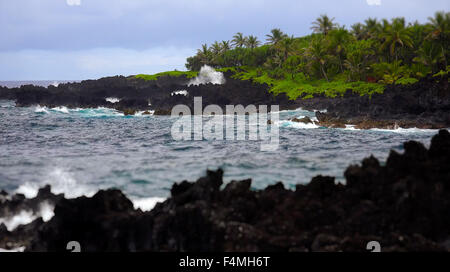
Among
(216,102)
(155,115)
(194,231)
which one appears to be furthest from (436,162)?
(216,102)

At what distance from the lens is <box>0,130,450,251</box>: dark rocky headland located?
9969 millimetres

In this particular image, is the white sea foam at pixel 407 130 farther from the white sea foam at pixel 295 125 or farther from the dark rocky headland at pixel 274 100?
the white sea foam at pixel 295 125

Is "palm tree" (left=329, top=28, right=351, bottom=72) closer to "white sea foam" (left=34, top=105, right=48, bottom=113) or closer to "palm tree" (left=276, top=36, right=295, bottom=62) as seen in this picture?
"palm tree" (left=276, top=36, right=295, bottom=62)

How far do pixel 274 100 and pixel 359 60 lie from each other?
16502mm

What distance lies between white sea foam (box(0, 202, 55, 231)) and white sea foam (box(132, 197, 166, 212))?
3062mm

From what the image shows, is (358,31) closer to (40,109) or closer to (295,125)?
(295,125)

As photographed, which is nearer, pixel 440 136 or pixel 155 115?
pixel 440 136

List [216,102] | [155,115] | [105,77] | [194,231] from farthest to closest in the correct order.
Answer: [105,77] < [216,102] < [155,115] < [194,231]

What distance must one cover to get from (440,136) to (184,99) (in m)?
57.0

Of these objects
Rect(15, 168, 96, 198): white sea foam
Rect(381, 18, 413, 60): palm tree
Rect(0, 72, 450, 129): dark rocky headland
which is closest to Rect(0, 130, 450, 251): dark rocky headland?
Rect(15, 168, 96, 198): white sea foam

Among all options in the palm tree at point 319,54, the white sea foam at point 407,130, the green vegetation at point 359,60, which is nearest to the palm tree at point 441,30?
the green vegetation at point 359,60

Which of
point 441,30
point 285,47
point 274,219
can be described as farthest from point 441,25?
point 274,219

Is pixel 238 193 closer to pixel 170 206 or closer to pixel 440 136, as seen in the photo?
pixel 170 206
